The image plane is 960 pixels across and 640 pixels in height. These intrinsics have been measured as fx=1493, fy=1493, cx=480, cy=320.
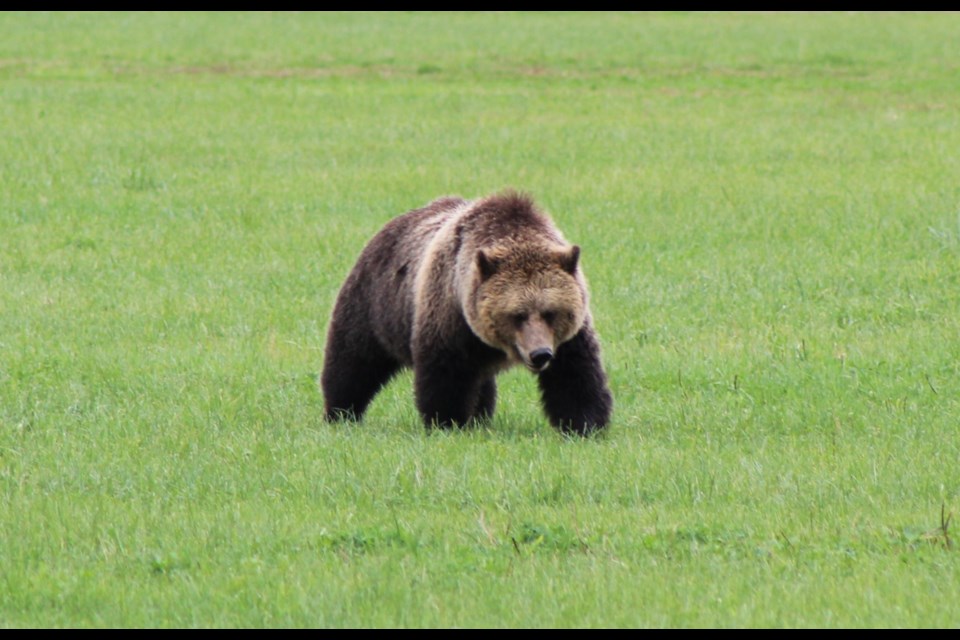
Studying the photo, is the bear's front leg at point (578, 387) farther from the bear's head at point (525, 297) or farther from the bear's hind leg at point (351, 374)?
the bear's hind leg at point (351, 374)

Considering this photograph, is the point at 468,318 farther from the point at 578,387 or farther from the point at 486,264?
the point at 578,387

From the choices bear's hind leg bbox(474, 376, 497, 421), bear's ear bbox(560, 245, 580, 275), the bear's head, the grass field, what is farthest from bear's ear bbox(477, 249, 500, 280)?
bear's hind leg bbox(474, 376, 497, 421)

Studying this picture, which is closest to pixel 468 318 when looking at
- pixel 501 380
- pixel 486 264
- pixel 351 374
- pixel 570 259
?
pixel 486 264

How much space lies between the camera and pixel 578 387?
29.0 ft

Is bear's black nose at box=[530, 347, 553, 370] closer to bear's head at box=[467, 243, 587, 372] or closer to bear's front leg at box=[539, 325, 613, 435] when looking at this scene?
bear's head at box=[467, 243, 587, 372]

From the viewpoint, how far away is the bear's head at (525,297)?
8.54 m

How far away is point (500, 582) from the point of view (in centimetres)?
612

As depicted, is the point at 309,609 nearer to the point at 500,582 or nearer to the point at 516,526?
the point at 500,582

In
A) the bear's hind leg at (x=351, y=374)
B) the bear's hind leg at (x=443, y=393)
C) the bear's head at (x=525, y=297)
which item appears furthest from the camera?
the bear's hind leg at (x=351, y=374)

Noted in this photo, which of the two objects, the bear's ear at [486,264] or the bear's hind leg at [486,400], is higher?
the bear's ear at [486,264]

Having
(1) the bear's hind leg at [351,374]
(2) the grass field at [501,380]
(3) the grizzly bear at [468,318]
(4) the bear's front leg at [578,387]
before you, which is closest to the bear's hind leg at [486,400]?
(3) the grizzly bear at [468,318]

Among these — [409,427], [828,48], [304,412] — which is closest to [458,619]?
[409,427]

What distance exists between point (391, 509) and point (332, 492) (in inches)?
17.3

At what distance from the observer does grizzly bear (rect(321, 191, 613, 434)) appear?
8625mm
